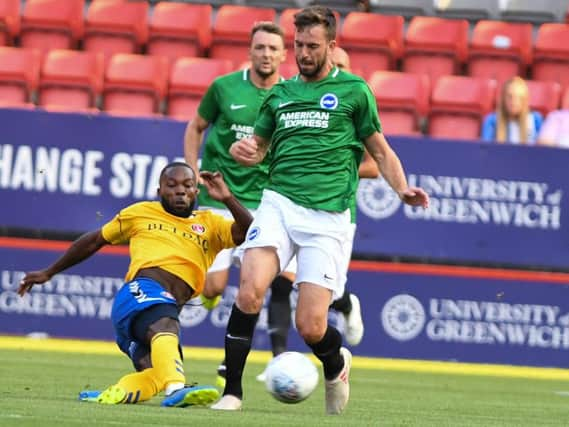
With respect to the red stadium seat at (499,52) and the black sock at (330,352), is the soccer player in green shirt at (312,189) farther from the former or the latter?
the red stadium seat at (499,52)

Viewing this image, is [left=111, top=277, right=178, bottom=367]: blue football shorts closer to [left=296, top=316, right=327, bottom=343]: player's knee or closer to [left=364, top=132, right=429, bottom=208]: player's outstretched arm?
[left=296, top=316, right=327, bottom=343]: player's knee

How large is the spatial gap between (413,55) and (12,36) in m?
4.79

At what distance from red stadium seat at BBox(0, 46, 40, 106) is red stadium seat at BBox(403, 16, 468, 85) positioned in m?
4.44

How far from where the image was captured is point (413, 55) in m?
17.9

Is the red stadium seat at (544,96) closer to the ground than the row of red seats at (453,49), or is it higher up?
closer to the ground

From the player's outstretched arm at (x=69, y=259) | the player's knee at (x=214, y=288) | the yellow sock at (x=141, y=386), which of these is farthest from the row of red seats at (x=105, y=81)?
the yellow sock at (x=141, y=386)

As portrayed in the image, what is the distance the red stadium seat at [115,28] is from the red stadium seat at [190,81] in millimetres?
1284

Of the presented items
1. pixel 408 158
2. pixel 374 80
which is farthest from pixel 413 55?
pixel 408 158

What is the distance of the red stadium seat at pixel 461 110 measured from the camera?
16.2 metres

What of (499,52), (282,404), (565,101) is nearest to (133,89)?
(499,52)

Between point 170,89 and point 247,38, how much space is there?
172 cm

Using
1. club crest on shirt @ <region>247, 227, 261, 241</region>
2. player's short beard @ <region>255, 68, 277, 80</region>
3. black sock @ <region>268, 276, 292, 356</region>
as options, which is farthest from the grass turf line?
club crest on shirt @ <region>247, 227, 261, 241</region>

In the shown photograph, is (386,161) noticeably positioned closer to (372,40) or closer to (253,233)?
(253,233)

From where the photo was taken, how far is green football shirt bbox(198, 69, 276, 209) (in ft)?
34.4
